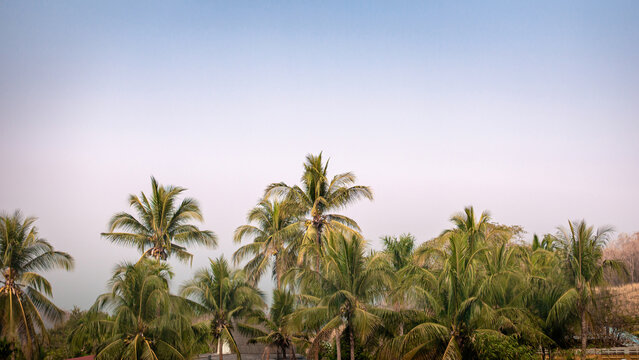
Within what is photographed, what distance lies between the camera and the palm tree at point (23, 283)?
74.7ft

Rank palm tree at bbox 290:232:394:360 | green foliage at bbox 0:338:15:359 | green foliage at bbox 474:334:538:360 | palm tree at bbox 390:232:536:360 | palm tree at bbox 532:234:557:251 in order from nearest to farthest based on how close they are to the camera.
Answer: green foliage at bbox 474:334:538:360, palm tree at bbox 390:232:536:360, palm tree at bbox 290:232:394:360, green foliage at bbox 0:338:15:359, palm tree at bbox 532:234:557:251

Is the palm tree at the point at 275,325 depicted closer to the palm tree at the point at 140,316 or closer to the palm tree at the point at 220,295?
the palm tree at the point at 220,295

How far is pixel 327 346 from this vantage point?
2675 centimetres

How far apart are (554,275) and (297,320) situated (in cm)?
1257

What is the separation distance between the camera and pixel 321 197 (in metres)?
26.9

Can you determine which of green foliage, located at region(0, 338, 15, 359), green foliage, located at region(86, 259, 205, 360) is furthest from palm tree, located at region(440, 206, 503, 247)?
green foliage, located at region(0, 338, 15, 359)

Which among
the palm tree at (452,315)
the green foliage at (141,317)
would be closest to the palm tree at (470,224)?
the palm tree at (452,315)

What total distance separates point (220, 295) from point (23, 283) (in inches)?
329

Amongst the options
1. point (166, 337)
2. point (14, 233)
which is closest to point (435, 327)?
point (166, 337)

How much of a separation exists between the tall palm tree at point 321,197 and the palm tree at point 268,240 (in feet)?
3.88

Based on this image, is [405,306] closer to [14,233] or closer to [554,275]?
[554,275]

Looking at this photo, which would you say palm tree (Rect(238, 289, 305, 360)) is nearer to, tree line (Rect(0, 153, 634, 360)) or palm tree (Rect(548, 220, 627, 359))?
tree line (Rect(0, 153, 634, 360))

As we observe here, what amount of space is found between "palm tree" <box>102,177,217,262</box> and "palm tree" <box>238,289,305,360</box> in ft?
17.6

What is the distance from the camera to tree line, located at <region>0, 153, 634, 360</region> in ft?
69.7
